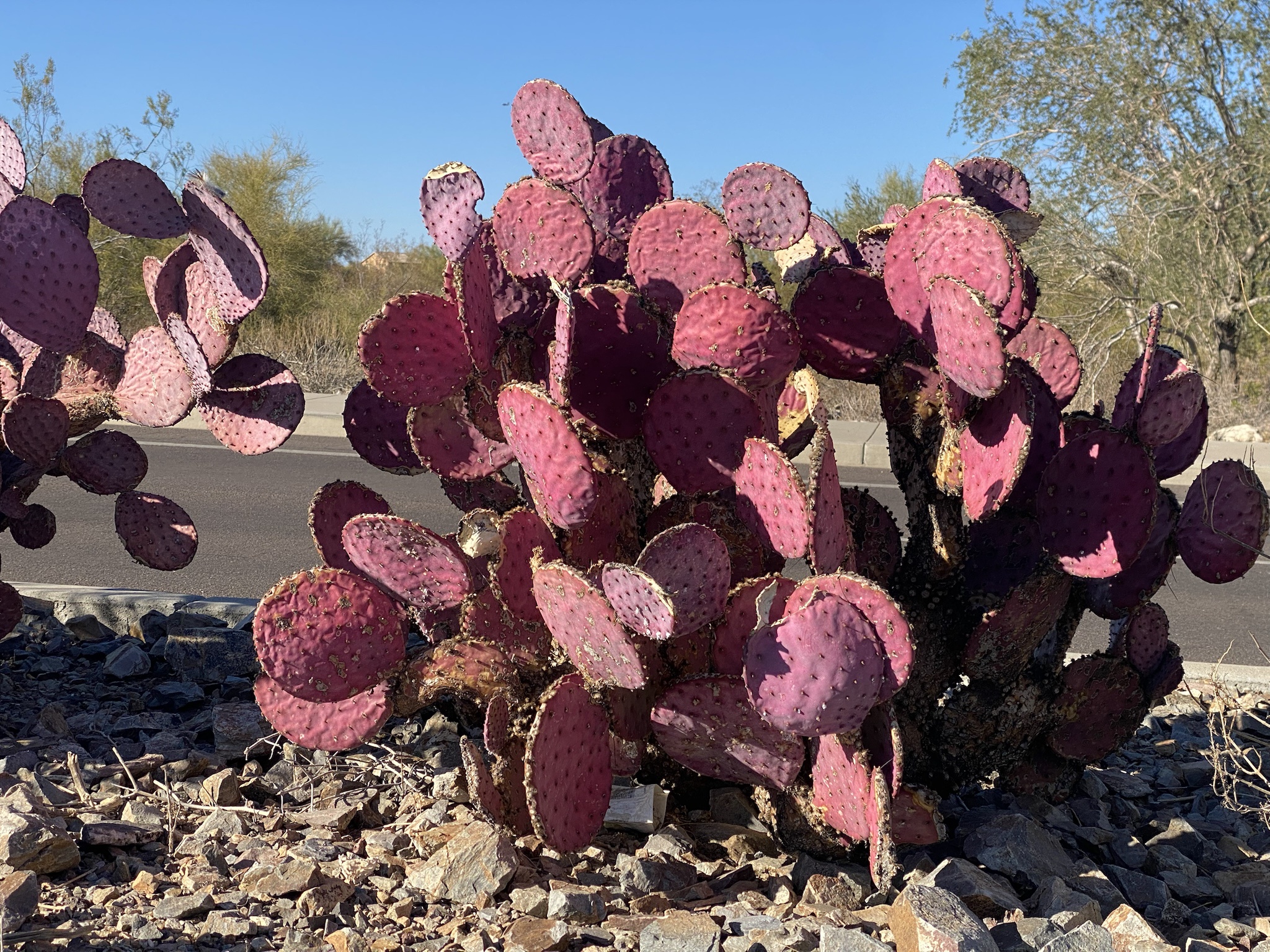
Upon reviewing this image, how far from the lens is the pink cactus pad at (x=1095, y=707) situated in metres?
2.79

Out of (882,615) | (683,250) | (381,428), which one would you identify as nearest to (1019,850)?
(882,615)

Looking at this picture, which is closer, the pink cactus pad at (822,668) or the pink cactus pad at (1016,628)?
the pink cactus pad at (822,668)

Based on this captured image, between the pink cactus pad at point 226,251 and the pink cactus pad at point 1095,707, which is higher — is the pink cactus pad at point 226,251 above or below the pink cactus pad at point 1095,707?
above

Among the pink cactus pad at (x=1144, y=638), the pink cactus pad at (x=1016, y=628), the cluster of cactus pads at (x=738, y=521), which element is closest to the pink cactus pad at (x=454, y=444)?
the cluster of cactus pads at (x=738, y=521)

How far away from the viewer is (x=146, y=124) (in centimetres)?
2391

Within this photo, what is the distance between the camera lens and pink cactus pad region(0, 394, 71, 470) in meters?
2.92

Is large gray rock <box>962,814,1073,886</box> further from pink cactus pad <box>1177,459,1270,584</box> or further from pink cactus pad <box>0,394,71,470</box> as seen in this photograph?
pink cactus pad <box>0,394,71,470</box>

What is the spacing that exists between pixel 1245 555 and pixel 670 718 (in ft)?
4.65

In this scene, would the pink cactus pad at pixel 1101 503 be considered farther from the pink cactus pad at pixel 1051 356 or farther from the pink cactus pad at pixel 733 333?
the pink cactus pad at pixel 733 333

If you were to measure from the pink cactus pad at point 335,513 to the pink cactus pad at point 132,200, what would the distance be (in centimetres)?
72

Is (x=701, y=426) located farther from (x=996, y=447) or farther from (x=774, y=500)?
(x=996, y=447)

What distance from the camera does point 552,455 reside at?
215 centimetres

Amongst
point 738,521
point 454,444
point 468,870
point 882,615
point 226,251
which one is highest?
point 226,251

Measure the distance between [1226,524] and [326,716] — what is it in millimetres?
2080
